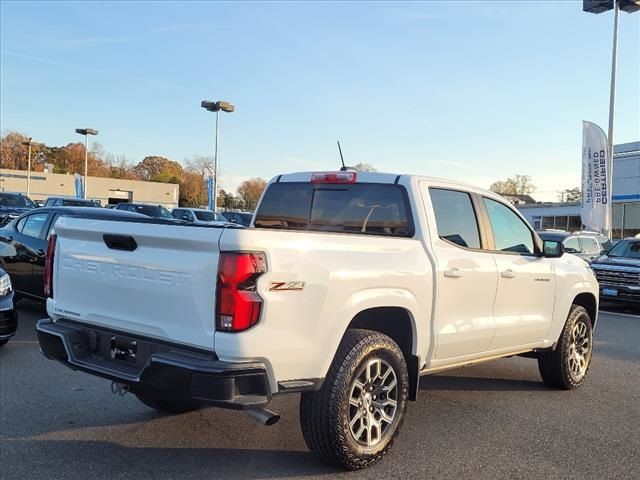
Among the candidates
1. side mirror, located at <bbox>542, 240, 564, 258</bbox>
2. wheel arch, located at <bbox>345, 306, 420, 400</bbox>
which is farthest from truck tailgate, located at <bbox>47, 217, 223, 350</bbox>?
side mirror, located at <bbox>542, 240, 564, 258</bbox>

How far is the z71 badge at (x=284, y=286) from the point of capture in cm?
335

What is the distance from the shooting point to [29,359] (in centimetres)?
655

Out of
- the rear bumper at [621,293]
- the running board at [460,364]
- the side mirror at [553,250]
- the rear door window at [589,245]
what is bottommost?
the rear bumper at [621,293]

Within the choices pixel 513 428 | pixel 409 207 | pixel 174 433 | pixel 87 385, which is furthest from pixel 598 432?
pixel 87 385

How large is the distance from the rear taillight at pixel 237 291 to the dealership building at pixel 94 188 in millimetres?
75000

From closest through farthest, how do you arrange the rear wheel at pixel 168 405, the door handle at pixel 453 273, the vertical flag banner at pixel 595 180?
the door handle at pixel 453 273
the rear wheel at pixel 168 405
the vertical flag banner at pixel 595 180

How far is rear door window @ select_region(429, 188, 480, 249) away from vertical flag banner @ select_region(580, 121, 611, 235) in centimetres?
1999

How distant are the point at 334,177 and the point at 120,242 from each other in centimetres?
195

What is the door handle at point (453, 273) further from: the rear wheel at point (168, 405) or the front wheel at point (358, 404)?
the rear wheel at point (168, 405)

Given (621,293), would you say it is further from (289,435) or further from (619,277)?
(289,435)

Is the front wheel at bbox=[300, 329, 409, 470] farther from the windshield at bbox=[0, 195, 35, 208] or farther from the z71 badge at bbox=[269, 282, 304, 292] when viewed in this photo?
the windshield at bbox=[0, 195, 35, 208]

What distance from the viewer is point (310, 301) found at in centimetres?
353

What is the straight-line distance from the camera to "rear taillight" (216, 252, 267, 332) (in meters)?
3.25

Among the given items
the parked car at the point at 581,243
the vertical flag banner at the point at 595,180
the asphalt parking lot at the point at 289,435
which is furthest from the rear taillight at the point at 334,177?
the vertical flag banner at the point at 595,180
